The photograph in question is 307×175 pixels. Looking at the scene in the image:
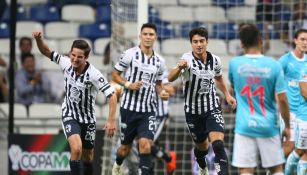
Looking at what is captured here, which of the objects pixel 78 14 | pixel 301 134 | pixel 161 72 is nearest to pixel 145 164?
pixel 161 72

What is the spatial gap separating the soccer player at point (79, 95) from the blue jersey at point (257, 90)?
216 centimetres

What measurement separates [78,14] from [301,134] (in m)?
7.28

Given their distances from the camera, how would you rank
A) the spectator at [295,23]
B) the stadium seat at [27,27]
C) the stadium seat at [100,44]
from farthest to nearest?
the stadium seat at [27,27] < the stadium seat at [100,44] < the spectator at [295,23]

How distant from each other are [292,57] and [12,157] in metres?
4.88

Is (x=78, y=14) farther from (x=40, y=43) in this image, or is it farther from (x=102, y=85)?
(x=102, y=85)

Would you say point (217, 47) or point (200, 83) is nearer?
point (200, 83)

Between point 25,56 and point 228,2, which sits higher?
point 228,2

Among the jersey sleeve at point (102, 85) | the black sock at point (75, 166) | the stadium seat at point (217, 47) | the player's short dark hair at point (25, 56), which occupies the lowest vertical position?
the black sock at point (75, 166)

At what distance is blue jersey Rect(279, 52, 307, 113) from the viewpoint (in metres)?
13.2

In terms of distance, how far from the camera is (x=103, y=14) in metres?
18.7

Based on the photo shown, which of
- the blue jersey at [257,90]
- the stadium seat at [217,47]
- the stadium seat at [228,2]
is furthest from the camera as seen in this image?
the stadium seat at [217,47]

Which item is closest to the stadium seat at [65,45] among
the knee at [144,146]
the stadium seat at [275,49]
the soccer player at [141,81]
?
the stadium seat at [275,49]

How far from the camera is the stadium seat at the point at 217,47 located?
58.7 feet

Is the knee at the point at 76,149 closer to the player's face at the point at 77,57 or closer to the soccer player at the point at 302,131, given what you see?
the player's face at the point at 77,57
